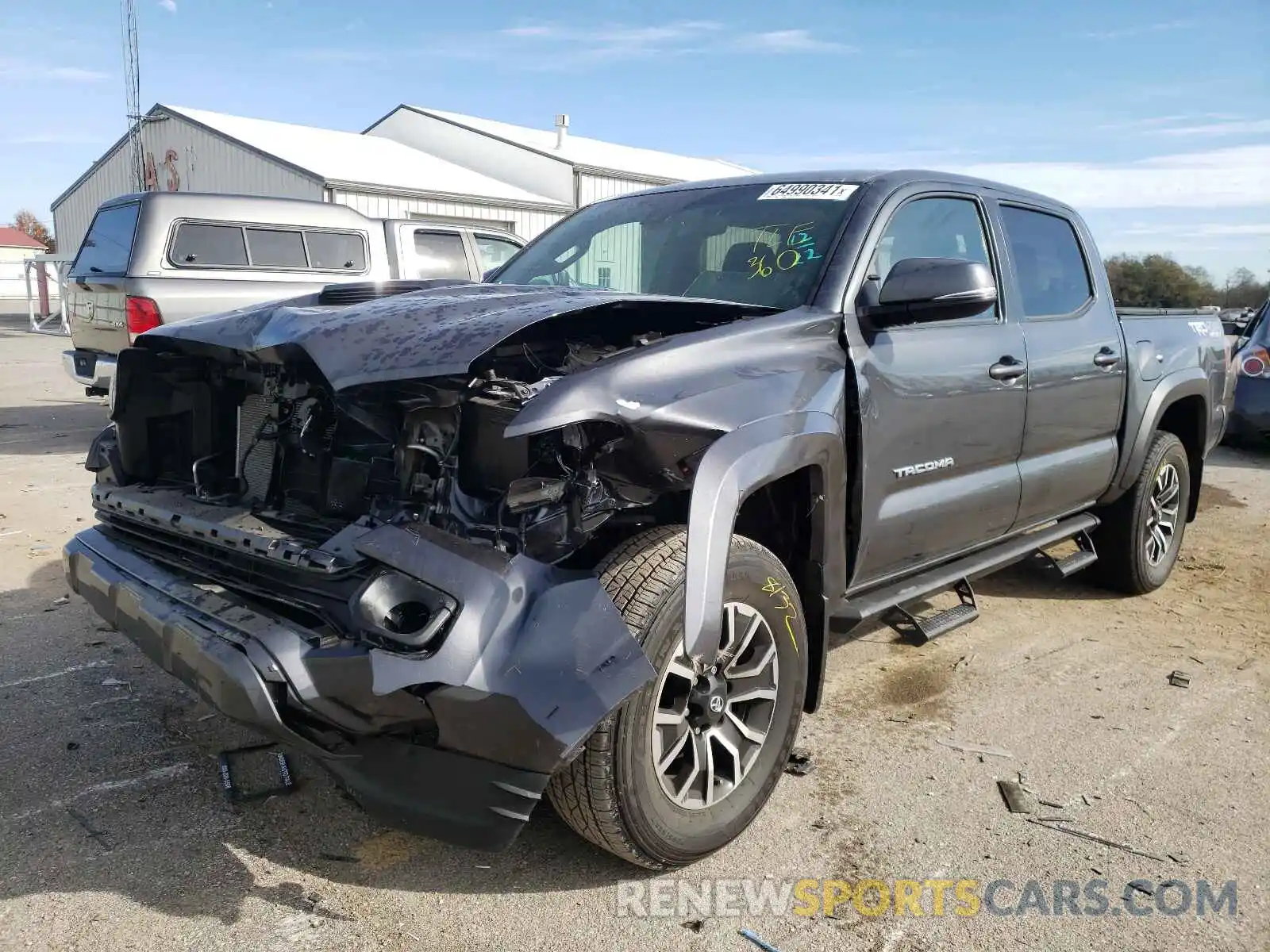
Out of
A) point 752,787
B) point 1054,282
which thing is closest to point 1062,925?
point 752,787

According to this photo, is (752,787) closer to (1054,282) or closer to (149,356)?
(149,356)

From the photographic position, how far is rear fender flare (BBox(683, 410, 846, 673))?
2.37 m

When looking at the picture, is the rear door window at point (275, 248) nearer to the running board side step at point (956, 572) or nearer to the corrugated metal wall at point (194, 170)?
the running board side step at point (956, 572)

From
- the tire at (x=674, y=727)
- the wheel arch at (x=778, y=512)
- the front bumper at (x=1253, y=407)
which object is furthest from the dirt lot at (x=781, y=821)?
the front bumper at (x=1253, y=407)

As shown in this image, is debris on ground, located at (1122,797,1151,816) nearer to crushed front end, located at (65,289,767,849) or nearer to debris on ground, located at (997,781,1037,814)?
debris on ground, located at (997,781,1037,814)

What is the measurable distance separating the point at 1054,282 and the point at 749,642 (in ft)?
8.55

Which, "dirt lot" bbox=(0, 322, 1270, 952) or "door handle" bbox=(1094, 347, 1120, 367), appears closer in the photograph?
"dirt lot" bbox=(0, 322, 1270, 952)

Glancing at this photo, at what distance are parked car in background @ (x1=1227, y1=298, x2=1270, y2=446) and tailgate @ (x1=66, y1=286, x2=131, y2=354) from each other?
1047cm

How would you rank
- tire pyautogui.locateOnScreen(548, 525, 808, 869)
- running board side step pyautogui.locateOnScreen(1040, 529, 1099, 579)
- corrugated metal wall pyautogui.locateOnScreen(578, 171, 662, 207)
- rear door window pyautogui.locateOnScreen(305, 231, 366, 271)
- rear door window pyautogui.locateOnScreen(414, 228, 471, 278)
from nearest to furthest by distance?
tire pyautogui.locateOnScreen(548, 525, 808, 869) → running board side step pyautogui.locateOnScreen(1040, 529, 1099, 579) → rear door window pyautogui.locateOnScreen(305, 231, 366, 271) → rear door window pyautogui.locateOnScreen(414, 228, 471, 278) → corrugated metal wall pyautogui.locateOnScreen(578, 171, 662, 207)

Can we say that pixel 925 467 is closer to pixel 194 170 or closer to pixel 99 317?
pixel 99 317

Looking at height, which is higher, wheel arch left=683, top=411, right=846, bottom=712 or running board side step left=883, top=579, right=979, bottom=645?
wheel arch left=683, top=411, right=846, bottom=712

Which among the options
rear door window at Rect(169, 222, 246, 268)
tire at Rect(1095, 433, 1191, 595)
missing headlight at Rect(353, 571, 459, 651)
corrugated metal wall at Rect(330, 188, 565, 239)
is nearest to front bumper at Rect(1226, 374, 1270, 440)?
tire at Rect(1095, 433, 1191, 595)

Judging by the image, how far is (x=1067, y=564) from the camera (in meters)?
4.68

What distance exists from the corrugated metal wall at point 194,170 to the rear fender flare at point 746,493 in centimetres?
1688
